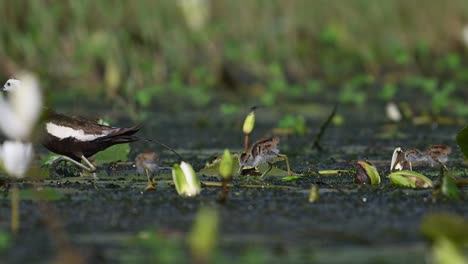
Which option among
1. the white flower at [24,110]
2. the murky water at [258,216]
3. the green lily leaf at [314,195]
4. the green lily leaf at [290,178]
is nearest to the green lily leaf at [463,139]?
the murky water at [258,216]

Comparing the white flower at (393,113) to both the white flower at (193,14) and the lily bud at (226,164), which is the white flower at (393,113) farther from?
the lily bud at (226,164)

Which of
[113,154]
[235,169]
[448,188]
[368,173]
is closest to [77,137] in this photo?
[113,154]

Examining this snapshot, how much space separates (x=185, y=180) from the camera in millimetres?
4477

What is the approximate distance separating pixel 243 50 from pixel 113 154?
19.2 feet

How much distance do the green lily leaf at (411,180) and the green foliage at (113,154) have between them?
5.72 ft

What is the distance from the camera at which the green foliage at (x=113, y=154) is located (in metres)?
6.05

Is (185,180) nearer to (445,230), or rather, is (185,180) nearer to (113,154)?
(445,230)

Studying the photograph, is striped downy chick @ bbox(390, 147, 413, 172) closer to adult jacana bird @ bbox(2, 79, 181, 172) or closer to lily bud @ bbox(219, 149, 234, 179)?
adult jacana bird @ bbox(2, 79, 181, 172)

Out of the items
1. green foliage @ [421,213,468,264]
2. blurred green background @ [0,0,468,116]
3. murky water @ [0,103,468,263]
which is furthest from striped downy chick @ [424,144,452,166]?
blurred green background @ [0,0,468,116]

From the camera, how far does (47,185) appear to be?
16.4ft

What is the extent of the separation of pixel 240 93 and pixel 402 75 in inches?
97.1

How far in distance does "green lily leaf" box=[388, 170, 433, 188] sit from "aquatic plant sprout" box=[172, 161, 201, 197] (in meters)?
0.88

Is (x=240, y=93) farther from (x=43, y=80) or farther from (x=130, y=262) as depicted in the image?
(x=130, y=262)

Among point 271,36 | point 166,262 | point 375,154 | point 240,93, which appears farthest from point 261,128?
point 166,262
